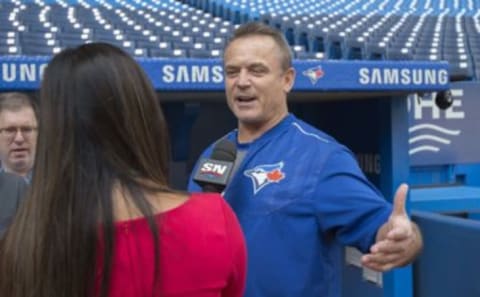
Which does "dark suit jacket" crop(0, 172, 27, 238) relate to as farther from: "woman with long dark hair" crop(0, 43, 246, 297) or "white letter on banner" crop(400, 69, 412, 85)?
"white letter on banner" crop(400, 69, 412, 85)

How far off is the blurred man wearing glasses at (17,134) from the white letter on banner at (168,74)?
0.54 metres

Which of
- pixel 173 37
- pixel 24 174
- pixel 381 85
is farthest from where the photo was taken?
pixel 173 37

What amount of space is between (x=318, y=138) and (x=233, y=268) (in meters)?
0.73

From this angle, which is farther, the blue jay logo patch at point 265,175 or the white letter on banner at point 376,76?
the white letter on banner at point 376,76

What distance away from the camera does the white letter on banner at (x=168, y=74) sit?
2.70 metres

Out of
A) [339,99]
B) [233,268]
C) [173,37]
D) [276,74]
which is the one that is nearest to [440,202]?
[339,99]

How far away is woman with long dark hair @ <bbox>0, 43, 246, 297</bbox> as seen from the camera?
1.07 metres

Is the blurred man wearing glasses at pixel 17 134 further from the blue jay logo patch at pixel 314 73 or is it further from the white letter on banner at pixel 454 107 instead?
the white letter on banner at pixel 454 107

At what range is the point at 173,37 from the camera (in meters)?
7.20

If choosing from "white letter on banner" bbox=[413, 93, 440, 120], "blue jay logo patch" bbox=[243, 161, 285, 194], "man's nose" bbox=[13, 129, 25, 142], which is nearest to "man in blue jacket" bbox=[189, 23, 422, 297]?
"blue jay logo patch" bbox=[243, 161, 285, 194]

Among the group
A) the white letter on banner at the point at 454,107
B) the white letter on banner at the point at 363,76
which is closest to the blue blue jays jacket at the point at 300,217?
the white letter on banner at the point at 363,76

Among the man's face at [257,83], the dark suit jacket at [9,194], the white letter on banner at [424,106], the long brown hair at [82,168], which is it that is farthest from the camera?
the white letter on banner at [424,106]

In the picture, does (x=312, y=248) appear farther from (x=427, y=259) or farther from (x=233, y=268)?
(x=427, y=259)

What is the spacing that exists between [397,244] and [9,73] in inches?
64.6
